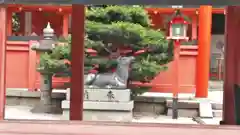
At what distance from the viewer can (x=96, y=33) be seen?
936cm

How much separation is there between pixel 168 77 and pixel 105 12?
2.97 meters

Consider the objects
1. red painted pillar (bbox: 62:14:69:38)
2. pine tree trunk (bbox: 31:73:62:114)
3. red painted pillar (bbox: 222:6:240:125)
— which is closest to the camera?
red painted pillar (bbox: 222:6:240:125)

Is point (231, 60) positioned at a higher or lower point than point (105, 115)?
higher

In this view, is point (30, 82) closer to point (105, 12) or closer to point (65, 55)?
point (65, 55)

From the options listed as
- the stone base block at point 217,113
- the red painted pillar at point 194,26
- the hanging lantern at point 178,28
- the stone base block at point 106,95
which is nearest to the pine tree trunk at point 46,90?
the stone base block at point 106,95

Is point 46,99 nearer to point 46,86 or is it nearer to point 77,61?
point 46,86

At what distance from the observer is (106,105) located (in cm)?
871

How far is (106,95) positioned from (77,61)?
196 inches

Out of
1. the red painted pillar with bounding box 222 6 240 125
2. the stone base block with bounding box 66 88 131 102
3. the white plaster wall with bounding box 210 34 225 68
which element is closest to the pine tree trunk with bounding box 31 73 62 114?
the stone base block with bounding box 66 88 131 102

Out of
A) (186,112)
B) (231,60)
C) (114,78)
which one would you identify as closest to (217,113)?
(186,112)

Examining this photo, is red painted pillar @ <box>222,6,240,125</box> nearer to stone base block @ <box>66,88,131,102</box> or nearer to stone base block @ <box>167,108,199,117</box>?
stone base block @ <box>66,88,131,102</box>

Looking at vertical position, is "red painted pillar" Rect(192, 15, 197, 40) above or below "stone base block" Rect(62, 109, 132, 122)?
above

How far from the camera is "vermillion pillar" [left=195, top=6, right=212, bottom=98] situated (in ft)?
34.8

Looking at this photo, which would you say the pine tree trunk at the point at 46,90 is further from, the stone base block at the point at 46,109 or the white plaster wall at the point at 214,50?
the white plaster wall at the point at 214,50
